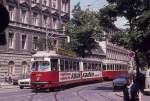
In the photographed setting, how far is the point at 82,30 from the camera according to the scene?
56.5 meters

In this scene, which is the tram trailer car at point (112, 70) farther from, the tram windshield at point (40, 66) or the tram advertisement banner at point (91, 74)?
the tram windshield at point (40, 66)

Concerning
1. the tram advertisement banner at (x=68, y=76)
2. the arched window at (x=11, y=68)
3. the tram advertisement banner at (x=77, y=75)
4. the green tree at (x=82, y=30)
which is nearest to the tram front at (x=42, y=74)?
the tram advertisement banner at (x=68, y=76)

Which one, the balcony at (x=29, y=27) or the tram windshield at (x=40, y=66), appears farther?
the balcony at (x=29, y=27)

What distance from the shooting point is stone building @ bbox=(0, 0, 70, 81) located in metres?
47.1

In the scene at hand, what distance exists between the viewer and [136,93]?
9070 mm

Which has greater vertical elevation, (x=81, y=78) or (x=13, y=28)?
(x=13, y=28)

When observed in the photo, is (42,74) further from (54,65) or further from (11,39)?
(11,39)

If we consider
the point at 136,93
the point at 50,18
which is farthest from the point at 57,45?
the point at 136,93

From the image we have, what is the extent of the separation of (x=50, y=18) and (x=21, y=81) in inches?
953

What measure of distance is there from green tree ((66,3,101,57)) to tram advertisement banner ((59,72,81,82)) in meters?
21.0

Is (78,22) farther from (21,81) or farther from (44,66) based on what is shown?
(44,66)

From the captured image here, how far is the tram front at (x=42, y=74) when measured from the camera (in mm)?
29250

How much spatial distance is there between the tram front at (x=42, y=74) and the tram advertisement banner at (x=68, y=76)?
3.15 ft

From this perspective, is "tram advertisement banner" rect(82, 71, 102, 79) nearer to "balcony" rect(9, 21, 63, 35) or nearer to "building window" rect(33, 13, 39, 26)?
"balcony" rect(9, 21, 63, 35)
